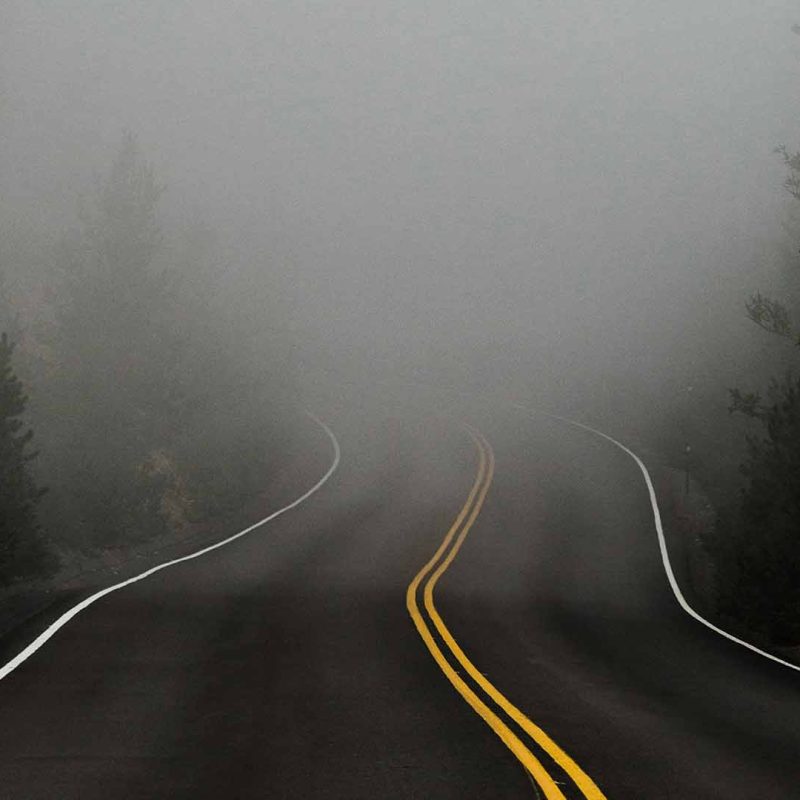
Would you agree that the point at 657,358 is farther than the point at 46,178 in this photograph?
No

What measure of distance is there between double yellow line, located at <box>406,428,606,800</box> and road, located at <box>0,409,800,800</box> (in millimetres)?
39

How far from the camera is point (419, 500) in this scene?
2898 cm

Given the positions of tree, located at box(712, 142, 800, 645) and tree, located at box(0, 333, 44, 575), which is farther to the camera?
tree, located at box(0, 333, 44, 575)

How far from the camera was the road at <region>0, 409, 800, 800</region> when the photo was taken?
7172mm

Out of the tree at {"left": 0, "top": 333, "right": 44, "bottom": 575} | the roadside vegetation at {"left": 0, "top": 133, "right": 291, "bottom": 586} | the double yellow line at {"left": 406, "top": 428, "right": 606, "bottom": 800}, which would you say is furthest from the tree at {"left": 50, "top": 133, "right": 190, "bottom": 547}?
the double yellow line at {"left": 406, "top": 428, "right": 606, "bottom": 800}

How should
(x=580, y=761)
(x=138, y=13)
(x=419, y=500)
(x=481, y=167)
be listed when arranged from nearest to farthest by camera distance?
1. (x=580, y=761)
2. (x=419, y=500)
3. (x=481, y=167)
4. (x=138, y=13)

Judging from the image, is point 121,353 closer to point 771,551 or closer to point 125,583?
point 125,583

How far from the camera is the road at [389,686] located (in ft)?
23.5

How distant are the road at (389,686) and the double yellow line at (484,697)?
0.04 metres

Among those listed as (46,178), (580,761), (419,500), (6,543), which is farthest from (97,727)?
(46,178)

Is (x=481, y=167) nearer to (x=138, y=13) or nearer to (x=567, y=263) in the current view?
(x=567, y=263)

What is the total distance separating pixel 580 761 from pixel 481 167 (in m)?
111

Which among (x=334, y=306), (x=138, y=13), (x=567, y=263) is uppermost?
(x=138, y=13)

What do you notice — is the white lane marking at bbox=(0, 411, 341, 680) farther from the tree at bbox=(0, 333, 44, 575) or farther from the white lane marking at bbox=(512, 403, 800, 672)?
the white lane marking at bbox=(512, 403, 800, 672)
